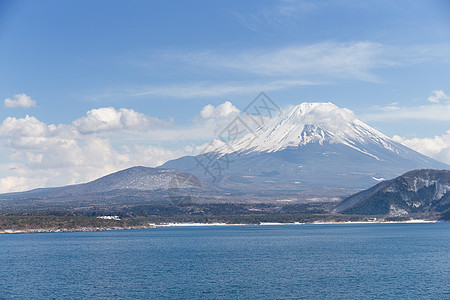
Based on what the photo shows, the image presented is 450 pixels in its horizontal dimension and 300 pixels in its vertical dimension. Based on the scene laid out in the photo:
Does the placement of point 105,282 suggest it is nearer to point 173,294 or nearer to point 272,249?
point 173,294

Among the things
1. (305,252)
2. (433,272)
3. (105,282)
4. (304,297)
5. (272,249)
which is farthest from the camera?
(272,249)

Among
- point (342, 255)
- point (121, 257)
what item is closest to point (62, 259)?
point (121, 257)

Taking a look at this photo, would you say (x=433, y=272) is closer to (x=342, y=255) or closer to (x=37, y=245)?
(x=342, y=255)

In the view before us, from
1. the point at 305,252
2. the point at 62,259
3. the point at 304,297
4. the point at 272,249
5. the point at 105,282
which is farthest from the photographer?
the point at 272,249

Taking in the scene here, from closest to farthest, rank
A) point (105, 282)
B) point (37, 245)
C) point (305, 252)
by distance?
point (105, 282)
point (305, 252)
point (37, 245)

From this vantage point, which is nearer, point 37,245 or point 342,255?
point 342,255

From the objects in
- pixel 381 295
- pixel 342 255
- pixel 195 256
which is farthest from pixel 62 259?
pixel 381 295
